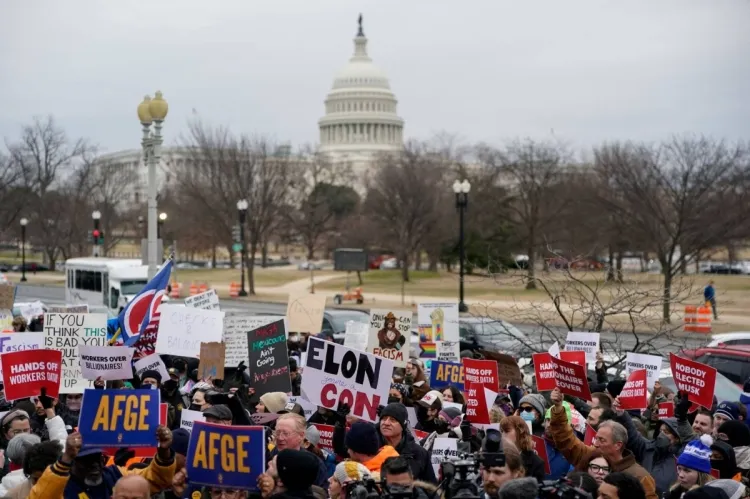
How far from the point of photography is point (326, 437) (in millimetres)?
8664

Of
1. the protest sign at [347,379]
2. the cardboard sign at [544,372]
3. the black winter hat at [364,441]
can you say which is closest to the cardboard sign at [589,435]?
the protest sign at [347,379]

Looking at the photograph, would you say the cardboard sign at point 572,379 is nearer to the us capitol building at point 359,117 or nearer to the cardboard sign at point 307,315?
the cardboard sign at point 307,315

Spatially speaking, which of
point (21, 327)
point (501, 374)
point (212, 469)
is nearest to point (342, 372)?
point (212, 469)

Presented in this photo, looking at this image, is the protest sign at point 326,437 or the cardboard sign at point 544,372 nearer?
the protest sign at point 326,437

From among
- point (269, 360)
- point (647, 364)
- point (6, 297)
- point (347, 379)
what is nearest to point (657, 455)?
point (347, 379)

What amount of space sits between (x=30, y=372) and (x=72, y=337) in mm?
2717

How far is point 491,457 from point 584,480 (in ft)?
3.05

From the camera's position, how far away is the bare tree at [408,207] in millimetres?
62219

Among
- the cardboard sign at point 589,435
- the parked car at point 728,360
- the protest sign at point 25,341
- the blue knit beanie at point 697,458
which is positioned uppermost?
the protest sign at point 25,341

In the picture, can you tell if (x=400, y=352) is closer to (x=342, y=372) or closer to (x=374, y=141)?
(x=342, y=372)

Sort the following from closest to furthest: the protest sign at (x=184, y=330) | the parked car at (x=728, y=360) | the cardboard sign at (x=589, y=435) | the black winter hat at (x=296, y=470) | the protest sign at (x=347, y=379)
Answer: the black winter hat at (x=296, y=470)
the cardboard sign at (x=589, y=435)
the protest sign at (x=347, y=379)
the protest sign at (x=184, y=330)
the parked car at (x=728, y=360)

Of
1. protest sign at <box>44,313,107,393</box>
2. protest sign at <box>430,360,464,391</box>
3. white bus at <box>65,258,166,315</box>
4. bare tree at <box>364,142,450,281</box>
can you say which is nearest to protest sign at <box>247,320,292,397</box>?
protest sign at <box>44,313,107,393</box>

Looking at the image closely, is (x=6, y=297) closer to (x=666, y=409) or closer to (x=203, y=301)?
(x=203, y=301)

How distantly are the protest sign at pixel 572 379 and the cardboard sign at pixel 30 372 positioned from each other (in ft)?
14.9
